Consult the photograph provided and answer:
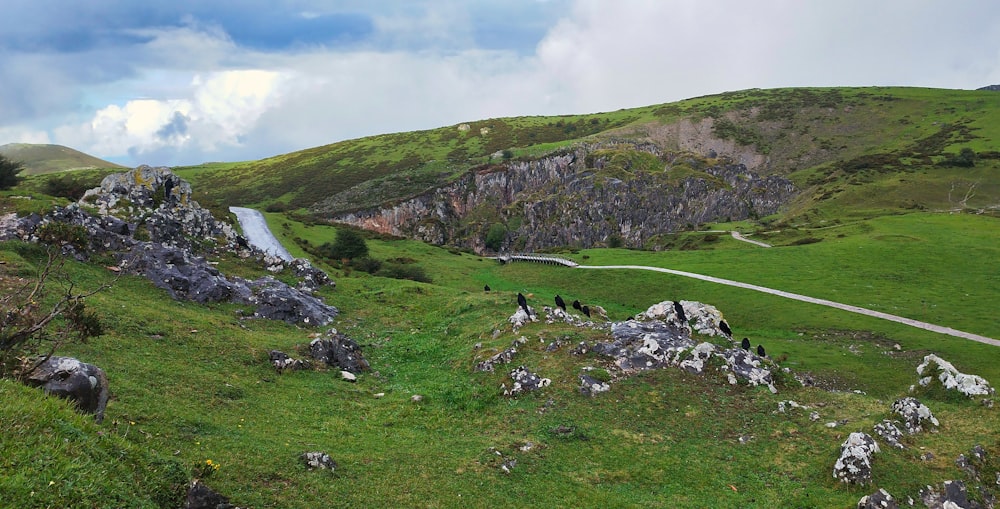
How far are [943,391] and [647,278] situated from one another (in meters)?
44.4

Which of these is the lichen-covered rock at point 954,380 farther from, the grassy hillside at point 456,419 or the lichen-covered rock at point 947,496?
the lichen-covered rock at point 947,496

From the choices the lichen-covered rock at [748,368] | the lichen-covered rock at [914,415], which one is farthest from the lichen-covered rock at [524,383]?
the lichen-covered rock at [914,415]

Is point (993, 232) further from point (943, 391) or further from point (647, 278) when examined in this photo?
point (943, 391)

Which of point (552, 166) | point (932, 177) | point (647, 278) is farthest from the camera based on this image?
point (552, 166)

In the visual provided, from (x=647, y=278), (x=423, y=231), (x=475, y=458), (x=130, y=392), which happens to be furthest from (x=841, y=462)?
(x=423, y=231)

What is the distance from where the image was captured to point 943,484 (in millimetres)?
17750

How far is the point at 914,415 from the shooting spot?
21.9m

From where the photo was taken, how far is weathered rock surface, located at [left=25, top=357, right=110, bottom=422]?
12164 millimetres

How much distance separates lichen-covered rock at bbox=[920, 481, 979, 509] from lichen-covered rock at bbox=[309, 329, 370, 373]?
25.3 m

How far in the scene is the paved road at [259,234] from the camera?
75338mm

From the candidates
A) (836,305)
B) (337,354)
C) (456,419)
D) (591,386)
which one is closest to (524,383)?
(591,386)

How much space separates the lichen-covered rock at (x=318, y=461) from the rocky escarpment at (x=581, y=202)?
122 meters

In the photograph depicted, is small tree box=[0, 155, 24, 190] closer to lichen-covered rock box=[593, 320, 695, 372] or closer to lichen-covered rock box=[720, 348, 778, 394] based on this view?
lichen-covered rock box=[593, 320, 695, 372]

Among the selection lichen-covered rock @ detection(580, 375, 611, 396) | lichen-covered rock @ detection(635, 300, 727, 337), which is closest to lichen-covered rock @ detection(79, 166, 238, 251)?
lichen-covered rock @ detection(580, 375, 611, 396)
